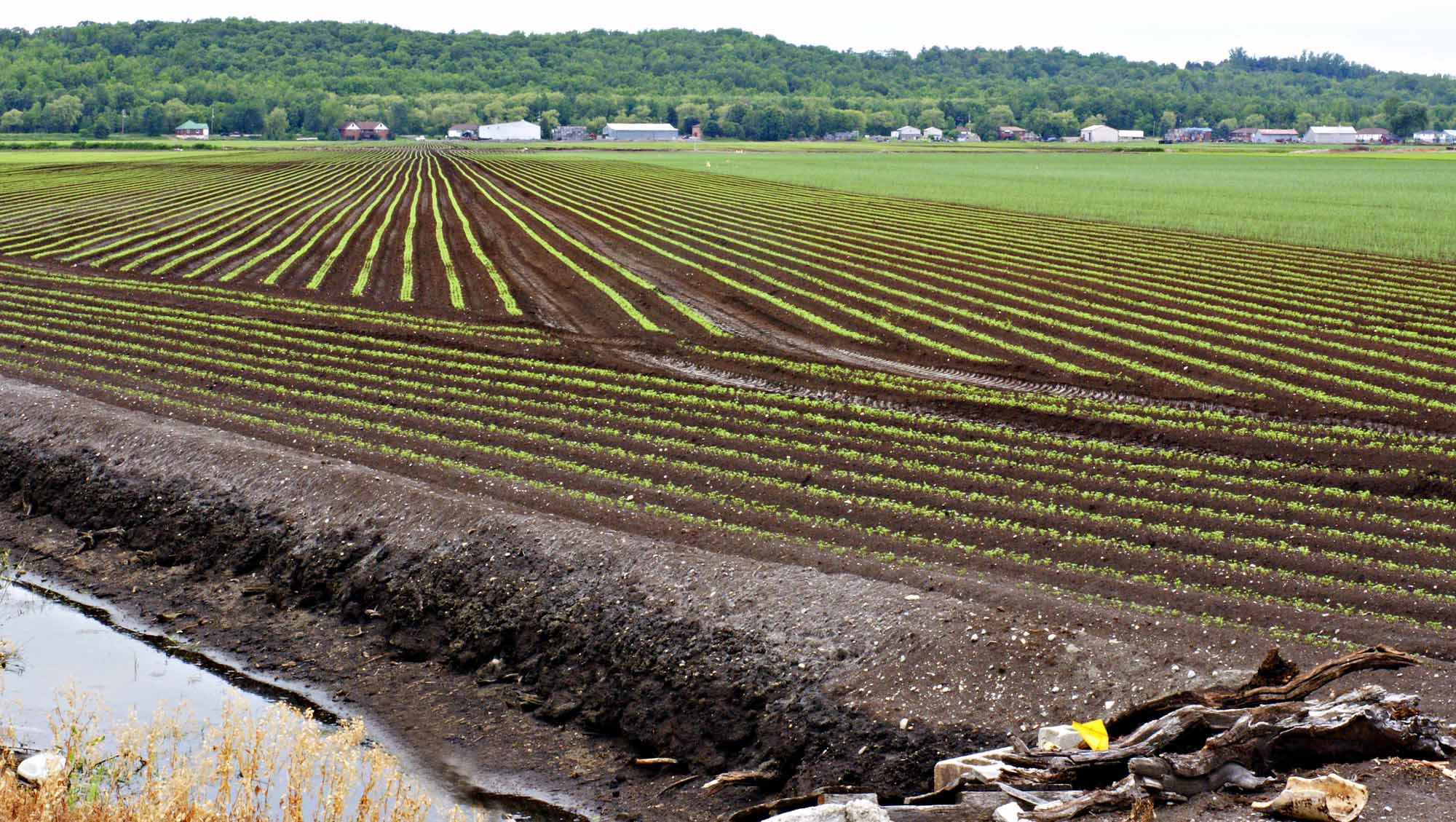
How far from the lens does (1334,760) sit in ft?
28.9

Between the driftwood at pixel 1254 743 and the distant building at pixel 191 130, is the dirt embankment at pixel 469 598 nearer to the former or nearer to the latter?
the driftwood at pixel 1254 743

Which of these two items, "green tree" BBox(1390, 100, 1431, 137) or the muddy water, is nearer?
the muddy water

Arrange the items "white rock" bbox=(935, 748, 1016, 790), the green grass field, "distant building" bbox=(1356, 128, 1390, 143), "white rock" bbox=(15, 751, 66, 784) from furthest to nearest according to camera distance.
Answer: "distant building" bbox=(1356, 128, 1390, 143) → the green grass field → "white rock" bbox=(15, 751, 66, 784) → "white rock" bbox=(935, 748, 1016, 790)

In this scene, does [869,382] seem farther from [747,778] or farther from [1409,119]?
[1409,119]

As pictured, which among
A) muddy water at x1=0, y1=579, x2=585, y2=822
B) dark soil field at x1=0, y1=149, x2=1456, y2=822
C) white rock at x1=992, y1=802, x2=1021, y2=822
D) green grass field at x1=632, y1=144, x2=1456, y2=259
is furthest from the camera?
green grass field at x1=632, y1=144, x2=1456, y2=259

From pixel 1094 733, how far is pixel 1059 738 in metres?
0.27

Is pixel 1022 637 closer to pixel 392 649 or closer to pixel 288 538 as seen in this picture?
pixel 392 649

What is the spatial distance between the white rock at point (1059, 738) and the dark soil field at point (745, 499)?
449mm

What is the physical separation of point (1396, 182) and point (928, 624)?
7621 cm

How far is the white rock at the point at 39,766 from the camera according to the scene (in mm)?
9472

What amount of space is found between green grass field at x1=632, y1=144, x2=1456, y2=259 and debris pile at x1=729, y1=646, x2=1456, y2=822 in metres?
33.9

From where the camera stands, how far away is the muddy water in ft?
35.6

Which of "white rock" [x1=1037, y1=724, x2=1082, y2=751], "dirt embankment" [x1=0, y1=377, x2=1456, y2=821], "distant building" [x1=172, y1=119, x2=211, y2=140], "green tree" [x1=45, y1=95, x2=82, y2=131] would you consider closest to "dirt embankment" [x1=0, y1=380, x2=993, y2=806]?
"dirt embankment" [x1=0, y1=377, x2=1456, y2=821]

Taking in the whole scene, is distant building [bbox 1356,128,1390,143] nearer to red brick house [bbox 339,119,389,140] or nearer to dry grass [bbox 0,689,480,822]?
red brick house [bbox 339,119,389,140]
